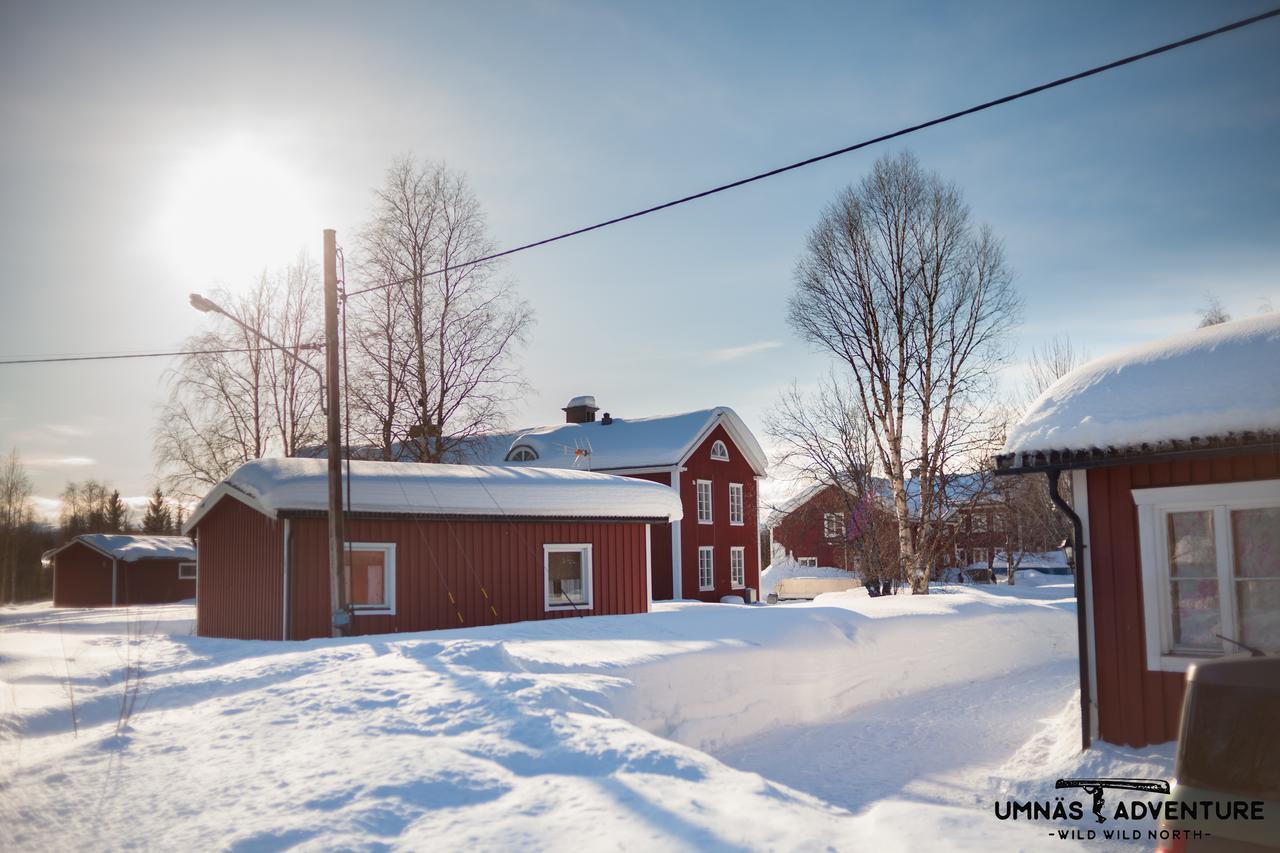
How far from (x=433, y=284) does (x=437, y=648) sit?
18.1 meters

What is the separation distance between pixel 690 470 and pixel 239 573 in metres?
17.2

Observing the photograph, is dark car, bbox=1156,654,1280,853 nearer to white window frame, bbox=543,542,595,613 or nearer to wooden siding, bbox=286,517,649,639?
wooden siding, bbox=286,517,649,639

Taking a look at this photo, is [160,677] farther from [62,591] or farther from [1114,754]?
[62,591]

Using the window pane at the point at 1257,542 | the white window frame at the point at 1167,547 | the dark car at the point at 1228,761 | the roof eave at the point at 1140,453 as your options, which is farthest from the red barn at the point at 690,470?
the dark car at the point at 1228,761

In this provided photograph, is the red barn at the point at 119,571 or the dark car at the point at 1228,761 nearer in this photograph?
the dark car at the point at 1228,761

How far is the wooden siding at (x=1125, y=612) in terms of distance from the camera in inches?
301

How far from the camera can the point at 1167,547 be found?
775 cm

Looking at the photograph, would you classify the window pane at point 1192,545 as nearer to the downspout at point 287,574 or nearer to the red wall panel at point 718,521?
the downspout at point 287,574

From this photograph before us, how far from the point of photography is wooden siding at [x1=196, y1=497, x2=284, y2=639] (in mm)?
15359

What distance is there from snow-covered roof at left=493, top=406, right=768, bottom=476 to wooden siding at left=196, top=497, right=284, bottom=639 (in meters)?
13.5

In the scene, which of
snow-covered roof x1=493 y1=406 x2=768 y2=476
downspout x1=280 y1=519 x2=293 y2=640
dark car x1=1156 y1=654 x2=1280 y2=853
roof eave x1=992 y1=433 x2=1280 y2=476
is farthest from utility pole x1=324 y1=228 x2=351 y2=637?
snow-covered roof x1=493 y1=406 x2=768 y2=476

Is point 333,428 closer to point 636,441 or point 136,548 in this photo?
point 636,441

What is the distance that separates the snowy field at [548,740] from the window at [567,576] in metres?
4.34

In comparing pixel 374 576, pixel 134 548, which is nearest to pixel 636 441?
pixel 374 576
